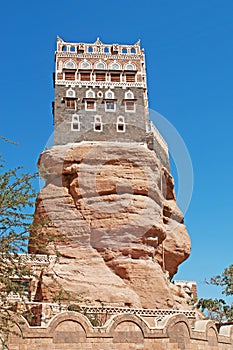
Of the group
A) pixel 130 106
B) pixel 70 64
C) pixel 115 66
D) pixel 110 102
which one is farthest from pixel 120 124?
pixel 70 64

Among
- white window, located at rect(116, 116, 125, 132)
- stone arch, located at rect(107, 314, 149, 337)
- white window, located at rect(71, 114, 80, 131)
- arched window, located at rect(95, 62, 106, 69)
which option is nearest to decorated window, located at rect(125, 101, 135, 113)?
white window, located at rect(116, 116, 125, 132)

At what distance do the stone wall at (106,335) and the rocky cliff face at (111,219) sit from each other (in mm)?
11452

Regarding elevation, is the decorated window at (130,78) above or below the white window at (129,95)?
above

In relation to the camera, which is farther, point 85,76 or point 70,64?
point 70,64

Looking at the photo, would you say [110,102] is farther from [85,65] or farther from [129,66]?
[129,66]

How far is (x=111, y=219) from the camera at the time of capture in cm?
3181

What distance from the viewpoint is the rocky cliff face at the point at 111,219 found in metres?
29.0

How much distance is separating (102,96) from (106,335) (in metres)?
28.3

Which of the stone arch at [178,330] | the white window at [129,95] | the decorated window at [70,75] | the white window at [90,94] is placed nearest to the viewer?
the stone arch at [178,330]

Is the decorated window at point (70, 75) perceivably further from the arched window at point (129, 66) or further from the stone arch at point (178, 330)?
the stone arch at point (178, 330)

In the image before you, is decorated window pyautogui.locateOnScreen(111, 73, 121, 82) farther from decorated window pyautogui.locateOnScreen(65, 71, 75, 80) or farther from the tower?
decorated window pyautogui.locateOnScreen(65, 71, 75, 80)

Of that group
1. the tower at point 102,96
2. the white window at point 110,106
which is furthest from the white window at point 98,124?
the white window at point 110,106

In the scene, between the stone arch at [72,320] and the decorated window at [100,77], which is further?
the decorated window at [100,77]

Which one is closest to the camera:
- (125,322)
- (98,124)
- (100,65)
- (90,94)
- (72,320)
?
(72,320)
